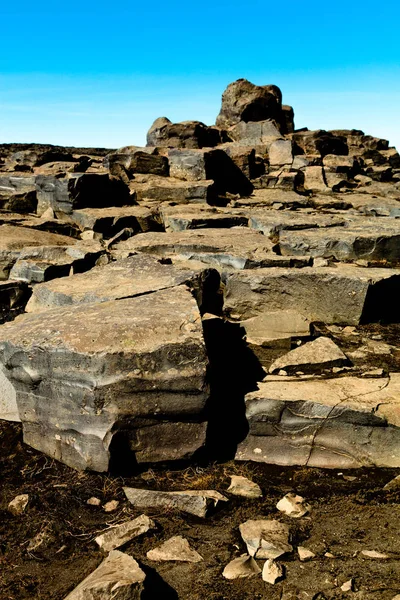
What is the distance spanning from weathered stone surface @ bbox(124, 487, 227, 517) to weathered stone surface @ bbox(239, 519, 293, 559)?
187 mm

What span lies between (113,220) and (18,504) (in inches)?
194

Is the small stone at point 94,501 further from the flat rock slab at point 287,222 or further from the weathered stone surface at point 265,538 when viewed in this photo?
the flat rock slab at point 287,222

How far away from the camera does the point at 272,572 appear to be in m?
1.83

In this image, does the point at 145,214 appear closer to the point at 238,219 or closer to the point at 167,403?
the point at 238,219

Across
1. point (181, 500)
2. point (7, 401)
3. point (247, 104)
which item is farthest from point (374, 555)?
point (247, 104)

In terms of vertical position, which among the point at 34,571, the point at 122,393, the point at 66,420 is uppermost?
the point at 122,393

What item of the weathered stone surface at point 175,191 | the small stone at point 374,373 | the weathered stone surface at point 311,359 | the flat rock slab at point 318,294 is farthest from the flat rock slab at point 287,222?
the small stone at point 374,373

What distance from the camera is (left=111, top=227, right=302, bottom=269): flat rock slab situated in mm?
4715

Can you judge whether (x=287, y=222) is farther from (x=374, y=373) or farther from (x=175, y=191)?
(x=374, y=373)

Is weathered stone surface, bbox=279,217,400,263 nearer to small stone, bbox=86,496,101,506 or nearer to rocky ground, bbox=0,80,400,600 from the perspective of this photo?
rocky ground, bbox=0,80,400,600

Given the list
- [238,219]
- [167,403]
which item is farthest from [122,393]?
[238,219]

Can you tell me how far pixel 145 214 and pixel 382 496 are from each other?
542 centimetres

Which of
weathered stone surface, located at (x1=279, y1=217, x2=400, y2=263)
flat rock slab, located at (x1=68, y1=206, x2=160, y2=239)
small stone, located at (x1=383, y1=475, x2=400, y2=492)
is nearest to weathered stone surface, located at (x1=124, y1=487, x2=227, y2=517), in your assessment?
small stone, located at (x1=383, y1=475, x2=400, y2=492)

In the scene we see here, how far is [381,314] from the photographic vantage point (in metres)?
4.23
